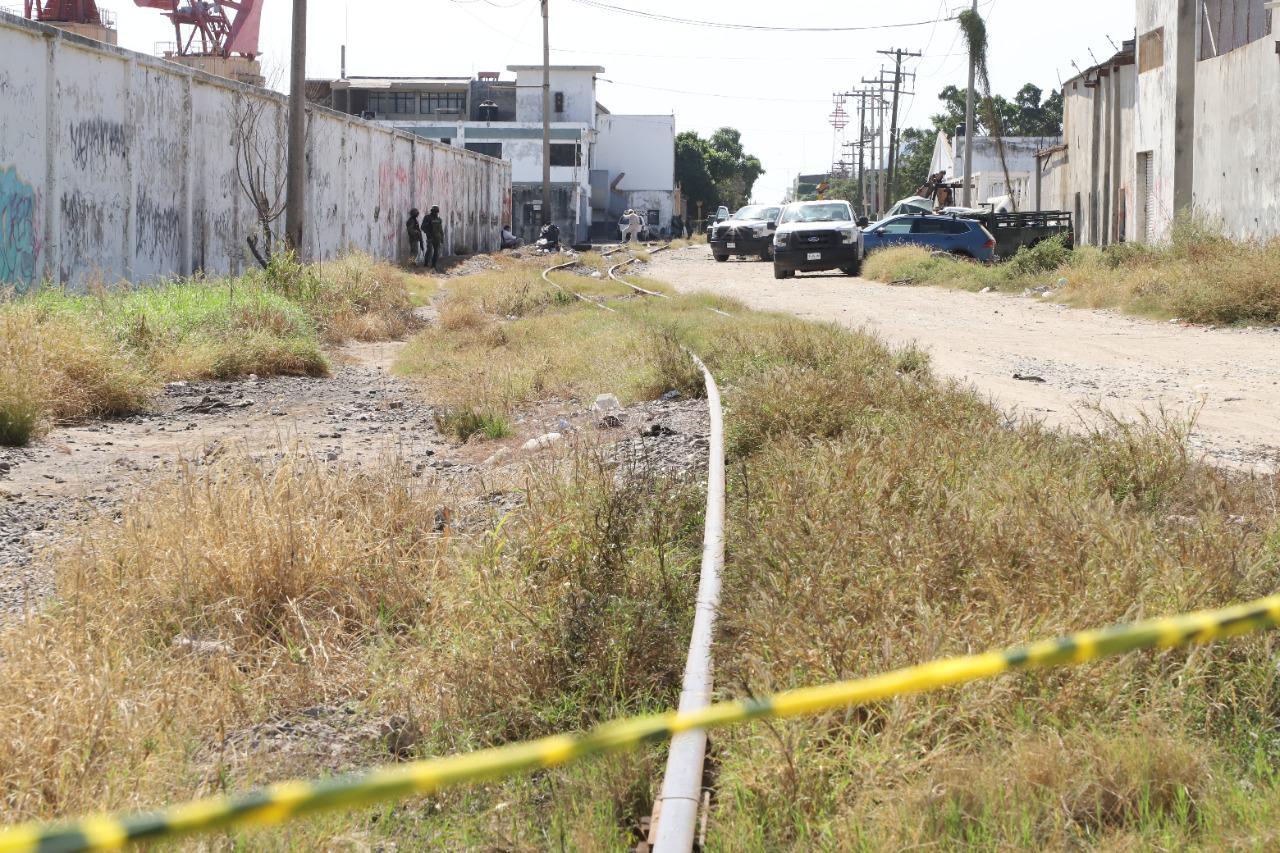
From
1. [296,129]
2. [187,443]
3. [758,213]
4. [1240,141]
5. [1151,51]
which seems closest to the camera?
[187,443]

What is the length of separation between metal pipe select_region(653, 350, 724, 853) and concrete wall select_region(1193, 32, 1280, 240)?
18974 mm

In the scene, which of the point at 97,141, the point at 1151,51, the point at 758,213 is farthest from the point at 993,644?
the point at 758,213

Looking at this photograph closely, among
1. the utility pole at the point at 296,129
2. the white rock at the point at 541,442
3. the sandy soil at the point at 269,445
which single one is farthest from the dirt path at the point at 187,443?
the utility pole at the point at 296,129

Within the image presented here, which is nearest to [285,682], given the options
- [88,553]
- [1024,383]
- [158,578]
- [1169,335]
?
[158,578]

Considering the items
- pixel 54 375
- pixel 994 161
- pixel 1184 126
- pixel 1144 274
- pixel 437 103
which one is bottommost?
pixel 54 375

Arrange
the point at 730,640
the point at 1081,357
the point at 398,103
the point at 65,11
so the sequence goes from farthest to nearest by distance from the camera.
→ the point at 398,103 < the point at 65,11 < the point at 1081,357 < the point at 730,640

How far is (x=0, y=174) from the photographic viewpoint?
47.2 ft

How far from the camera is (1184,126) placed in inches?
1069

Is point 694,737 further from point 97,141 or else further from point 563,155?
point 563,155

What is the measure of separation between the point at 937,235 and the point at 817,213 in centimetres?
292

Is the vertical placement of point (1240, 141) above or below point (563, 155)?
below

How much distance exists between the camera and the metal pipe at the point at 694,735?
2.93 metres

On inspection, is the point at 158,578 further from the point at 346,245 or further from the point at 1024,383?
the point at 346,245

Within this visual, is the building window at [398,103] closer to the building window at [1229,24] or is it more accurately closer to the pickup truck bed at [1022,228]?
the pickup truck bed at [1022,228]
